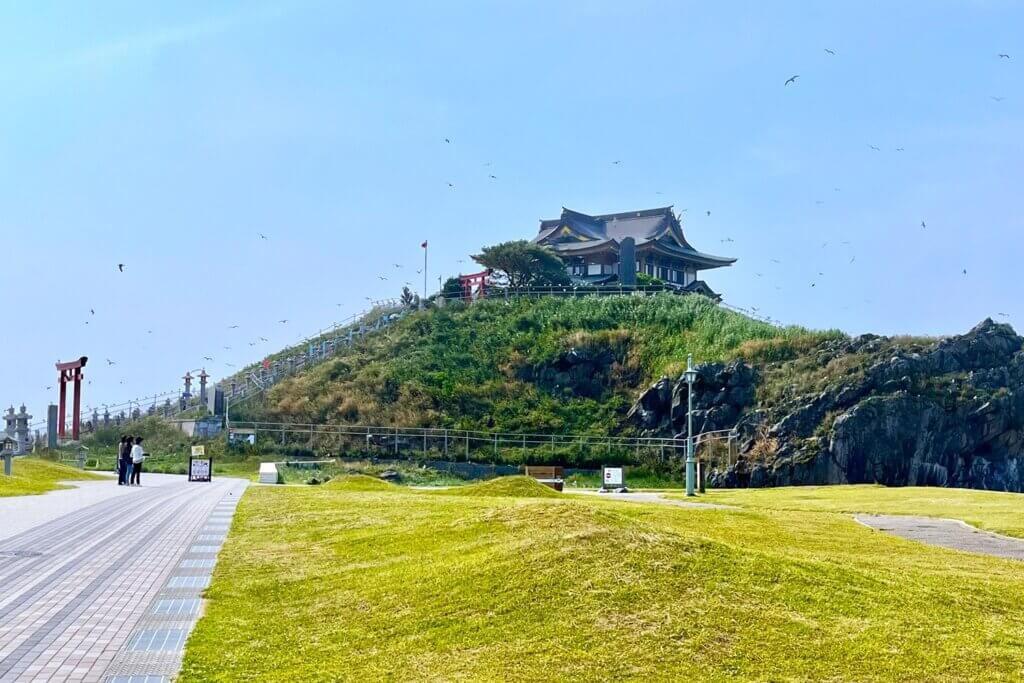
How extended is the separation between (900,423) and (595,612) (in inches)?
1567

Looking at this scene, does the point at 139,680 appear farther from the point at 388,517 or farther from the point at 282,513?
the point at 282,513

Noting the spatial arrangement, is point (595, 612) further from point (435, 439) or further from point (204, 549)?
point (435, 439)

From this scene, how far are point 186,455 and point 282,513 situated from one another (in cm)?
3219

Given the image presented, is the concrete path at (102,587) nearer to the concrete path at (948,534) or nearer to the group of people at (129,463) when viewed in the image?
the group of people at (129,463)

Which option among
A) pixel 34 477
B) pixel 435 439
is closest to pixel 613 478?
pixel 435 439

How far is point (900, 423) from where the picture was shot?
44656 mm

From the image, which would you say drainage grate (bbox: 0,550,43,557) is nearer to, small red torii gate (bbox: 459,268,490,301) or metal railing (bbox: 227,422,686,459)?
metal railing (bbox: 227,422,686,459)

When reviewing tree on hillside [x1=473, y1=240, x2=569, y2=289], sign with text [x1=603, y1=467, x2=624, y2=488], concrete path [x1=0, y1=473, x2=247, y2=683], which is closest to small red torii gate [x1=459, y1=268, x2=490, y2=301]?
tree on hillside [x1=473, y1=240, x2=569, y2=289]

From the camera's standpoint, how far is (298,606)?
10234mm

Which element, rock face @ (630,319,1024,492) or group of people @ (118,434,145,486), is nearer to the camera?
group of people @ (118,434,145,486)

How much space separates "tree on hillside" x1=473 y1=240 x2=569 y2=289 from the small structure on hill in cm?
253

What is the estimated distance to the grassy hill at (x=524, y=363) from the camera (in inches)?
2191

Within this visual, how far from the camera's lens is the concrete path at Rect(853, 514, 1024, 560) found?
14695 millimetres

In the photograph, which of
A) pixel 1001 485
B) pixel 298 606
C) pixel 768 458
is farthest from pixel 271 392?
pixel 298 606
